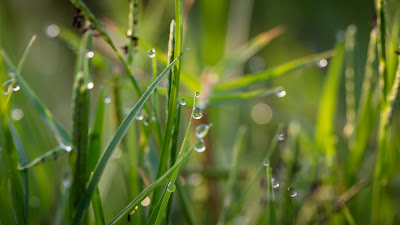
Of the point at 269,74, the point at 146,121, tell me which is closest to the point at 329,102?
the point at 269,74

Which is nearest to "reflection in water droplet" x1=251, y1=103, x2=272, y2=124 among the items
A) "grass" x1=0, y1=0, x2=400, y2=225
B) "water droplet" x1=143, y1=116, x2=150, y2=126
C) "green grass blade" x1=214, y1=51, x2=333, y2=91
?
"grass" x1=0, y1=0, x2=400, y2=225

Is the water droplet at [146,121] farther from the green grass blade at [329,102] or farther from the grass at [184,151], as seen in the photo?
the green grass blade at [329,102]

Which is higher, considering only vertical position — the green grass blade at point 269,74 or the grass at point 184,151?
the green grass blade at point 269,74

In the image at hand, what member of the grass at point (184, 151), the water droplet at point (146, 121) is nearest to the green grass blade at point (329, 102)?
the grass at point (184, 151)

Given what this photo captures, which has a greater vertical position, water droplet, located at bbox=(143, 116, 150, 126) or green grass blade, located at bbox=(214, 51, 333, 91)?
green grass blade, located at bbox=(214, 51, 333, 91)

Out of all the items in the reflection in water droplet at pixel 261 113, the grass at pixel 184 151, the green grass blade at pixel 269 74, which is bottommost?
the grass at pixel 184 151

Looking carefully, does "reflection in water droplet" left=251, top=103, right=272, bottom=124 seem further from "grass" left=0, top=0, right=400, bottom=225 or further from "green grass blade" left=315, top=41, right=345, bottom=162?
"green grass blade" left=315, top=41, right=345, bottom=162

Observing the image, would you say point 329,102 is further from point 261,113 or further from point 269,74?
point 261,113
